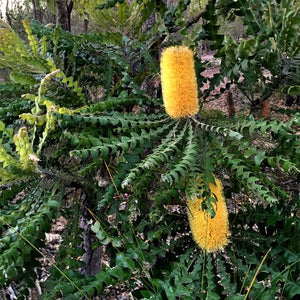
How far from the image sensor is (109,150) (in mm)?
721

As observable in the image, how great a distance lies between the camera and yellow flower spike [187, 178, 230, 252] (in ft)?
2.51

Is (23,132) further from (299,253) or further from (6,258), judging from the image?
(299,253)

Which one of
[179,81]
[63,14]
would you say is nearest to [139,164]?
[179,81]

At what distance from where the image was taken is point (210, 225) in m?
0.76

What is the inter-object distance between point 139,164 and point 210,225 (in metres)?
0.26

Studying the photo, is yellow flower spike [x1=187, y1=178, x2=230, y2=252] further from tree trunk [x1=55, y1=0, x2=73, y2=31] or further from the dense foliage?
tree trunk [x1=55, y1=0, x2=73, y2=31]

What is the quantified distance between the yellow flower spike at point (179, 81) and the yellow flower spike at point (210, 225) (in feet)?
0.66

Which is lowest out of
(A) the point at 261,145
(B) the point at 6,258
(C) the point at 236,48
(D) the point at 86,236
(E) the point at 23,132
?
(D) the point at 86,236

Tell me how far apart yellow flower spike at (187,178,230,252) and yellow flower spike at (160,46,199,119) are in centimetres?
20

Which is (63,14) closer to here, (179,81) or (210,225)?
(179,81)

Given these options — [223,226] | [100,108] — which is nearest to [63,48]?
[100,108]

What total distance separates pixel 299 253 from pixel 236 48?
53 centimetres

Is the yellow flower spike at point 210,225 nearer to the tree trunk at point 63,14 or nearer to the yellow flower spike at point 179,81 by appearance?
the yellow flower spike at point 179,81

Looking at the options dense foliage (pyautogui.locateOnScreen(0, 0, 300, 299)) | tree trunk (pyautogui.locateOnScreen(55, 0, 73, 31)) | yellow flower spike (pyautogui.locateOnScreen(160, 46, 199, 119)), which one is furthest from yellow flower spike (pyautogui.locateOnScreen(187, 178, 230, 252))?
tree trunk (pyautogui.locateOnScreen(55, 0, 73, 31))
